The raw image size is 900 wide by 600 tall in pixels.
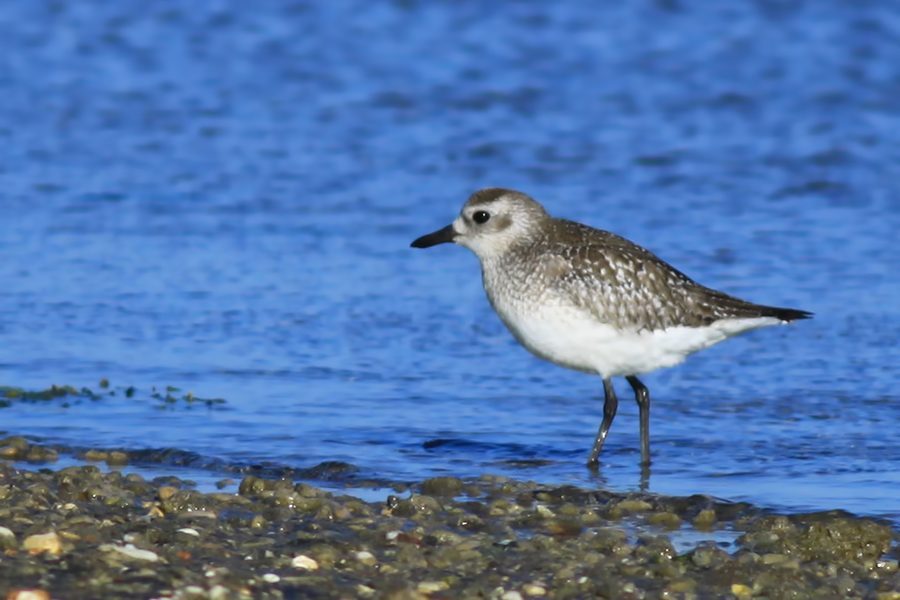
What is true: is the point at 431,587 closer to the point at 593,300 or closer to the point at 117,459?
the point at 593,300

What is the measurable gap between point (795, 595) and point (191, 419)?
464cm

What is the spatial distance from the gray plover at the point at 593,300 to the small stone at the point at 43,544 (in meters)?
3.52

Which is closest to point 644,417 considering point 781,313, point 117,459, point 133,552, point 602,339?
point 602,339

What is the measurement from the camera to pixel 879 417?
33.3 ft

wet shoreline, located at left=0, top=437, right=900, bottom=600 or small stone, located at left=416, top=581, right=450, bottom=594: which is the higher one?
wet shoreline, located at left=0, top=437, right=900, bottom=600

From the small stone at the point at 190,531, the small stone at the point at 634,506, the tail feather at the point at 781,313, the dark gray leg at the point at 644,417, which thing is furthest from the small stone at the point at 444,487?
the tail feather at the point at 781,313

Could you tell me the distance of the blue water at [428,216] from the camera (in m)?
9.81

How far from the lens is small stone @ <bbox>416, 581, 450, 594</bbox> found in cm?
626

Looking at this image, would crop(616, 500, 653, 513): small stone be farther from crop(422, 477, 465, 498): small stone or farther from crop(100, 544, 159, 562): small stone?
crop(100, 544, 159, 562): small stone

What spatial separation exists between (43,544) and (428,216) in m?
8.98

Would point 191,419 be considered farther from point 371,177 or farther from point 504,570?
point 371,177

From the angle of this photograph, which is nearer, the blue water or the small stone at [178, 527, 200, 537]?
the small stone at [178, 527, 200, 537]

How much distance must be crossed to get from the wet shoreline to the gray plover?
96cm

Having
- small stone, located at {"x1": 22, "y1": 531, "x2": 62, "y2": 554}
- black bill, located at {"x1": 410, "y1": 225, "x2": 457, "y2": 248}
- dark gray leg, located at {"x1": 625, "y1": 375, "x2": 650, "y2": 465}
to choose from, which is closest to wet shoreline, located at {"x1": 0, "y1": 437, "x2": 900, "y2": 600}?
small stone, located at {"x1": 22, "y1": 531, "x2": 62, "y2": 554}
